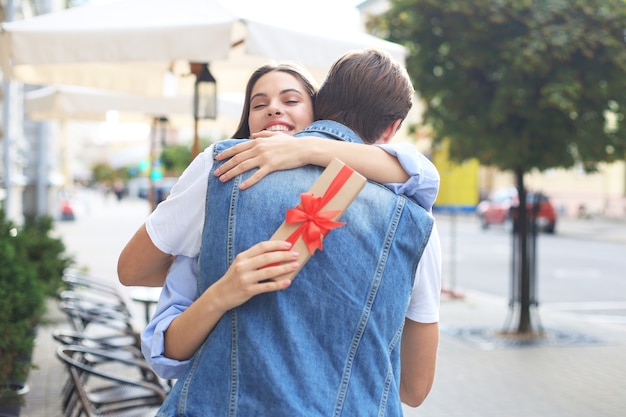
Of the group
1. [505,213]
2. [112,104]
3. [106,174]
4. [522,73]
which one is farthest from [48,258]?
[106,174]

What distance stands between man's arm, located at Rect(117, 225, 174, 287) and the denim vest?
0.18 meters

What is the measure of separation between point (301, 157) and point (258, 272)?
286 mm

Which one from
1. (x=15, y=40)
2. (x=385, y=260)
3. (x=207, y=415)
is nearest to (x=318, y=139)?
(x=385, y=260)

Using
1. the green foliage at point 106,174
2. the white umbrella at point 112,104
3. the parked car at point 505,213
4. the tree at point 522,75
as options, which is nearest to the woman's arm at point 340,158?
the tree at point 522,75

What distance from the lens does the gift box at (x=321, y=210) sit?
178cm

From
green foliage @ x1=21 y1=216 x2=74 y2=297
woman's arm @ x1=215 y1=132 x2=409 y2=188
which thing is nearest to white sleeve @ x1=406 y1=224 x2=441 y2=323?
woman's arm @ x1=215 y1=132 x2=409 y2=188

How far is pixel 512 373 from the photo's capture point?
756 centimetres

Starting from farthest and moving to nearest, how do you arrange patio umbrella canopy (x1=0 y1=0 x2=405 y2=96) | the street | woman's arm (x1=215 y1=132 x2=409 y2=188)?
the street < patio umbrella canopy (x1=0 y1=0 x2=405 y2=96) < woman's arm (x1=215 y1=132 x2=409 y2=188)

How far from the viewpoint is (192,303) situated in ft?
6.56

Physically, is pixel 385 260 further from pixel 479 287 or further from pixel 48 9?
pixel 48 9

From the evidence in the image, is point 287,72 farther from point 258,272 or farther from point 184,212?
point 258,272

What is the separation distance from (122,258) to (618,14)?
727cm

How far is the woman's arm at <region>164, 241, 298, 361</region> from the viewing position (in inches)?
69.9

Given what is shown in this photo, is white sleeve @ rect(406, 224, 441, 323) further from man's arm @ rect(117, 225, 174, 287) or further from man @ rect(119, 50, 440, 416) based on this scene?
man's arm @ rect(117, 225, 174, 287)
